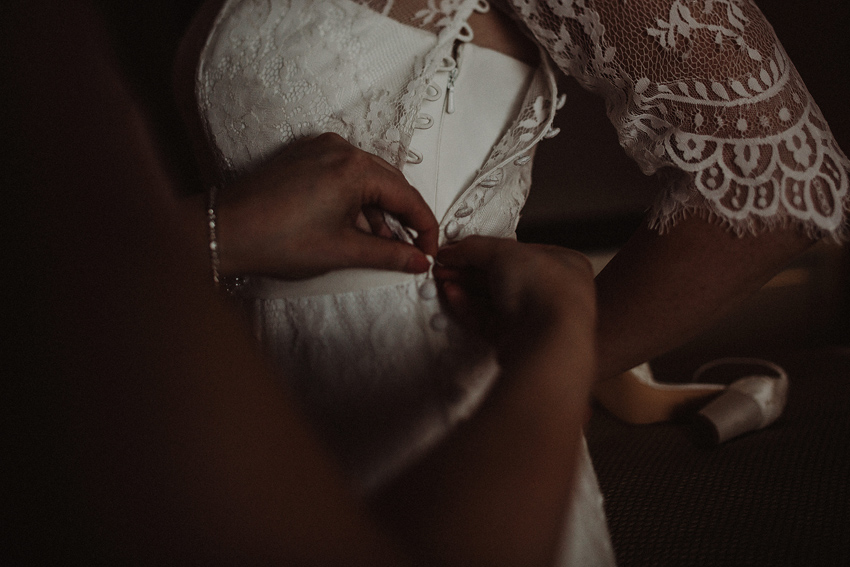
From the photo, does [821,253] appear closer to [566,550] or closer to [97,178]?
[566,550]

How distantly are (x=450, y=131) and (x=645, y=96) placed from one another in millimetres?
193

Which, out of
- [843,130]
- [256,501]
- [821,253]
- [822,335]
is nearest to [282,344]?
[256,501]

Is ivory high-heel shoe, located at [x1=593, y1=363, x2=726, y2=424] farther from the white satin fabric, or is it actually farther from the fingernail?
the fingernail

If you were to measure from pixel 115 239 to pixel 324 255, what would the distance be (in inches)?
8.1

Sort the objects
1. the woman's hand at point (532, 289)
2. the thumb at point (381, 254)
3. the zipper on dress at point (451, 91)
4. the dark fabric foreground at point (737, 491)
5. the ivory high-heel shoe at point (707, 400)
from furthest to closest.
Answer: the ivory high-heel shoe at point (707, 400), the dark fabric foreground at point (737, 491), the zipper on dress at point (451, 91), the thumb at point (381, 254), the woman's hand at point (532, 289)

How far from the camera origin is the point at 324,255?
16.7 inches

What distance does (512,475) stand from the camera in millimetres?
281

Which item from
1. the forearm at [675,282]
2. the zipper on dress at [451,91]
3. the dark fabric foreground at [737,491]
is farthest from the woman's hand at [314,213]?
the dark fabric foreground at [737,491]

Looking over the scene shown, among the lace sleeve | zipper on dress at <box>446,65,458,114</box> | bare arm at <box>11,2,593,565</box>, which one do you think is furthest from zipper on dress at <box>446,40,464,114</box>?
Result: bare arm at <box>11,2,593,565</box>

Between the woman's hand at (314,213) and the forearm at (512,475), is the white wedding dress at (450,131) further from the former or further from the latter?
the forearm at (512,475)

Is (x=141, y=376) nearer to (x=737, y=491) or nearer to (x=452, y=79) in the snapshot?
(x=452, y=79)

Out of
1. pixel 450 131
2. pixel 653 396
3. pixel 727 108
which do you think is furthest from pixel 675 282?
pixel 653 396

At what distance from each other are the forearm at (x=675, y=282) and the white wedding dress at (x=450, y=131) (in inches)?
0.8

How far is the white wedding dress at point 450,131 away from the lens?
438mm
